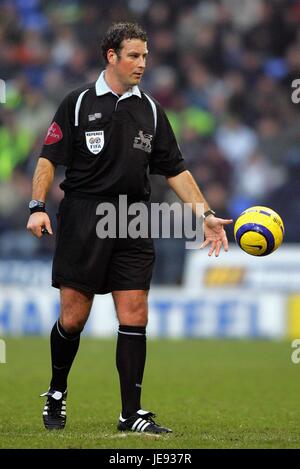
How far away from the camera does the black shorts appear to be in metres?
6.19

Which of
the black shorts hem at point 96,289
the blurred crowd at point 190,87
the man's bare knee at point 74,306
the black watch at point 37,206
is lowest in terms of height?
the man's bare knee at point 74,306

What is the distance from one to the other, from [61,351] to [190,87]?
38.8 ft

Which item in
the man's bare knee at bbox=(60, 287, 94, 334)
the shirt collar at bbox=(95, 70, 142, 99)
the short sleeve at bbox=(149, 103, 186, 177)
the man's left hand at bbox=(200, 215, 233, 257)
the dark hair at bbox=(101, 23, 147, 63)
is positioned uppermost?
the dark hair at bbox=(101, 23, 147, 63)

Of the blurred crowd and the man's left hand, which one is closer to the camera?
the man's left hand

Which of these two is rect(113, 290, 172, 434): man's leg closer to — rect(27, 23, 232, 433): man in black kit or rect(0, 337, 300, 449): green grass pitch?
rect(27, 23, 232, 433): man in black kit

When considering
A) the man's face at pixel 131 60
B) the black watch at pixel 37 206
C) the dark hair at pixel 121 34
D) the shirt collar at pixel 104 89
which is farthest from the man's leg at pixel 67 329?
the dark hair at pixel 121 34

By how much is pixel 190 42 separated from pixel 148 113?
1202cm

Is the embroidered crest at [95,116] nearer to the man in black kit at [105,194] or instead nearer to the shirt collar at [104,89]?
the man in black kit at [105,194]

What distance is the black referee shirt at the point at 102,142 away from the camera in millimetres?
6203

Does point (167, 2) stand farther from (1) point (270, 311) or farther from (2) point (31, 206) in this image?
(2) point (31, 206)

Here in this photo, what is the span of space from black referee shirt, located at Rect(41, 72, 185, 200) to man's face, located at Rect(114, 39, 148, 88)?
15 centimetres

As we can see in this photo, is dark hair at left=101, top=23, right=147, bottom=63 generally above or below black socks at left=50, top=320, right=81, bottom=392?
above

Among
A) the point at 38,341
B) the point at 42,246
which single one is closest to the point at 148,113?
the point at 38,341

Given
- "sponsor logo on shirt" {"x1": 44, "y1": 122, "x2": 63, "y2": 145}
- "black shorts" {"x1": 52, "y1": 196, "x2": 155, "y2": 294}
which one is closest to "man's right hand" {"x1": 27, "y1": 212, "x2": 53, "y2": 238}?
"black shorts" {"x1": 52, "y1": 196, "x2": 155, "y2": 294}
